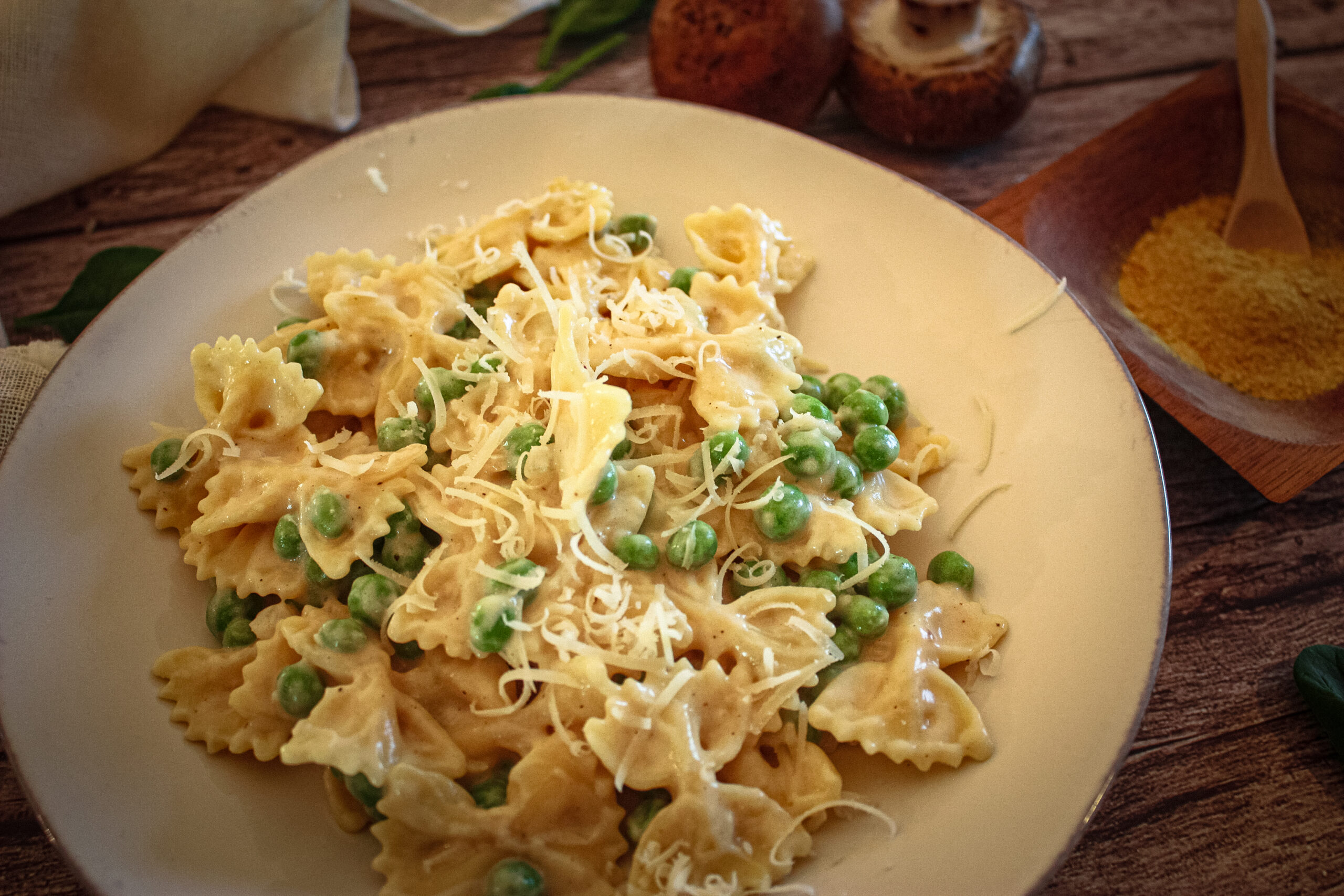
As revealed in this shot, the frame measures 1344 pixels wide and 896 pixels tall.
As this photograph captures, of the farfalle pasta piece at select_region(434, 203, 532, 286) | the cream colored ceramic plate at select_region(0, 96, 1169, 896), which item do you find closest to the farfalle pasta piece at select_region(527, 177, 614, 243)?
the farfalle pasta piece at select_region(434, 203, 532, 286)

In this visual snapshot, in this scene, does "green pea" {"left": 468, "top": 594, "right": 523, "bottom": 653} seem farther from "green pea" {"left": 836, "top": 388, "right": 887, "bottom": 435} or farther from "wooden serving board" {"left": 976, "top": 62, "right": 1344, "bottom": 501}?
"wooden serving board" {"left": 976, "top": 62, "right": 1344, "bottom": 501}

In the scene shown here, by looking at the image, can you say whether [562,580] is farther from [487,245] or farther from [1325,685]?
[1325,685]

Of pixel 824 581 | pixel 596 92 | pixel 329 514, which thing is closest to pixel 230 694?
pixel 329 514

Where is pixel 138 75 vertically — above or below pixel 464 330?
above

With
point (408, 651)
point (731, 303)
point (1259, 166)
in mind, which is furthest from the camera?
point (1259, 166)

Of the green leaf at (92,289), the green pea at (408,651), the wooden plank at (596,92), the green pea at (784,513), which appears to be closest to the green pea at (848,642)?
the green pea at (784,513)

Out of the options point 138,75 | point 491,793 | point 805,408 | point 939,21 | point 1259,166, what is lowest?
point 491,793

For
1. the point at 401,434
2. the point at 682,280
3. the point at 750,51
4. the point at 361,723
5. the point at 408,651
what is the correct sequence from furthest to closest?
the point at 750,51
the point at 682,280
the point at 401,434
the point at 408,651
the point at 361,723
